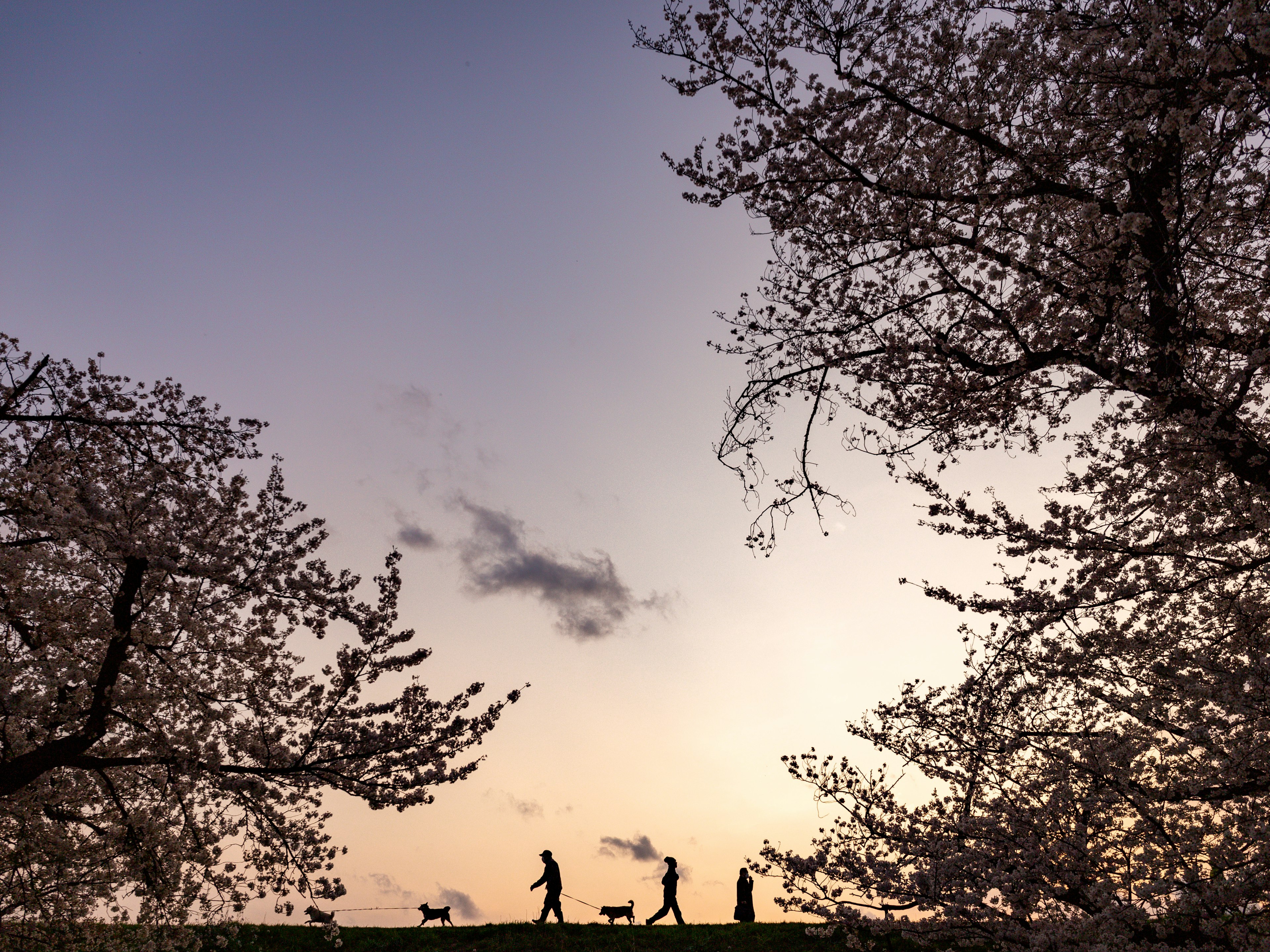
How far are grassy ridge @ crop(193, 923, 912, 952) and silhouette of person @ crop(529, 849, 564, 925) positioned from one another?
0.32m

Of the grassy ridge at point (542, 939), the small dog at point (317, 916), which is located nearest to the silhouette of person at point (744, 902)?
the grassy ridge at point (542, 939)

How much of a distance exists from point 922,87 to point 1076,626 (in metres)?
5.51

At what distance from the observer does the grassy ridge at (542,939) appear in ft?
48.5

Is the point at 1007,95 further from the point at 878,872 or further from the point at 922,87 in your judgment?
the point at 878,872

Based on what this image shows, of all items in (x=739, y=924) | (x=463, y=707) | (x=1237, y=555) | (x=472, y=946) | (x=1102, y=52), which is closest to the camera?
(x=1102, y=52)

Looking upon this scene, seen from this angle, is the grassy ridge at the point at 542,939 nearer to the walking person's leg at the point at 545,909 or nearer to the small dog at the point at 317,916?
the walking person's leg at the point at 545,909

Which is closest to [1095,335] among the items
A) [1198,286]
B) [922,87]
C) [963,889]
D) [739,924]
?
[1198,286]

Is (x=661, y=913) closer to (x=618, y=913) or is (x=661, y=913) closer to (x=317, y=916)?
(x=618, y=913)

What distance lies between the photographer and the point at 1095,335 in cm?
739

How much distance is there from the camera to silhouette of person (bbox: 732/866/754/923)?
17.4m

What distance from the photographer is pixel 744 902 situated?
57.2 ft

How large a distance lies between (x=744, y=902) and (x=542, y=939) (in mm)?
4900

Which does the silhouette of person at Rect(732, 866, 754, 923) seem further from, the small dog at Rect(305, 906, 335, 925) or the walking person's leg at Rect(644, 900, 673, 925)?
the small dog at Rect(305, 906, 335, 925)

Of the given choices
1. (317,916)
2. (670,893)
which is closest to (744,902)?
(670,893)
